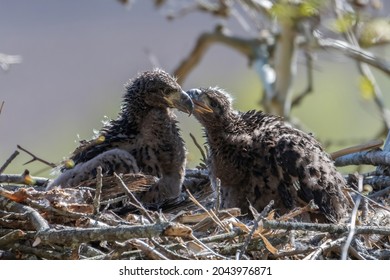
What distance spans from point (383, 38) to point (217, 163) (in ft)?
8.53

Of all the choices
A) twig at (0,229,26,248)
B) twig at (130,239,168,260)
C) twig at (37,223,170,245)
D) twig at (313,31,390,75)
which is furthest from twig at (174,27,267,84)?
twig at (130,239,168,260)

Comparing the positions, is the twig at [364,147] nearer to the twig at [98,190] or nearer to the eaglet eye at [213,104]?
the eaglet eye at [213,104]

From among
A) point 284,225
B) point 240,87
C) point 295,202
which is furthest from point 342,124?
point 284,225

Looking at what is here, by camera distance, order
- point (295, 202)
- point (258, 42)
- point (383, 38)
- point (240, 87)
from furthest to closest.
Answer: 1. point (240, 87)
2. point (258, 42)
3. point (383, 38)
4. point (295, 202)

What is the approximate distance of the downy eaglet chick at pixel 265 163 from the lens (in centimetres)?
776

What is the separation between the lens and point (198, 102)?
27.7 feet

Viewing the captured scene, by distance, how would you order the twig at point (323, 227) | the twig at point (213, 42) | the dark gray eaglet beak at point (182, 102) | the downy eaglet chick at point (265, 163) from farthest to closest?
the twig at point (213, 42) → the dark gray eaglet beak at point (182, 102) → the downy eaglet chick at point (265, 163) → the twig at point (323, 227)

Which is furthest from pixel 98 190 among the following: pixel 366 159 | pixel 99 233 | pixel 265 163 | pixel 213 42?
pixel 213 42

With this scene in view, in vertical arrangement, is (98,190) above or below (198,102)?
below

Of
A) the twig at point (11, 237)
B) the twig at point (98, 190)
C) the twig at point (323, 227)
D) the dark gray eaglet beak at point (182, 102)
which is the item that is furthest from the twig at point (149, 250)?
the dark gray eaglet beak at point (182, 102)

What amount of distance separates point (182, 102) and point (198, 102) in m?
0.14

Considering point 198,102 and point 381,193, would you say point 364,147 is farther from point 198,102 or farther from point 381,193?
point 198,102

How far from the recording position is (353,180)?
8.78 meters
